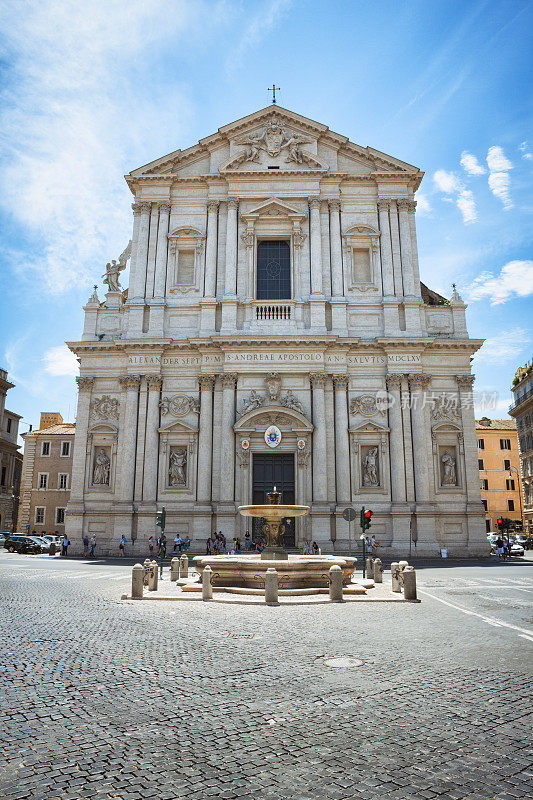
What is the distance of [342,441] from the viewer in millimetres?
28594

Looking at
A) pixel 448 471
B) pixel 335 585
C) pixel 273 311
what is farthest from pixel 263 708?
pixel 273 311

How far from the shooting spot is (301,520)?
27.6 meters

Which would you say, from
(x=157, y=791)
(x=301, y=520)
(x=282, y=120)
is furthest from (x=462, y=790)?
(x=282, y=120)

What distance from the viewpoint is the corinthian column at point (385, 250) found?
101ft

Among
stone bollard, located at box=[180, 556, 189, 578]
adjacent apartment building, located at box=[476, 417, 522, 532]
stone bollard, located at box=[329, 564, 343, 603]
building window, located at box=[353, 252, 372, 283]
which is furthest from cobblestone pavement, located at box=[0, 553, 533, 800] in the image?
adjacent apartment building, located at box=[476, 417, 522, 532]

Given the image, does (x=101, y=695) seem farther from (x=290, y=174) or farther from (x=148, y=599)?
(x=290, y=174)

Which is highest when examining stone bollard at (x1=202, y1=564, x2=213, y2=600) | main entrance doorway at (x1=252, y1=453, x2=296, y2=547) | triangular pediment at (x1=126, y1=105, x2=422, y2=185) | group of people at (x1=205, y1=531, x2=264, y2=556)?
triangular pediment at (x1=126, y1=105, x2=422, y2=185)

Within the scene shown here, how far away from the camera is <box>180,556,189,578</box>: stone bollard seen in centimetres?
1831

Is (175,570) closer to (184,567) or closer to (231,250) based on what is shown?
(184,567)

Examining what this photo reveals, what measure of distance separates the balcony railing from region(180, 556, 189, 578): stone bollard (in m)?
14.4

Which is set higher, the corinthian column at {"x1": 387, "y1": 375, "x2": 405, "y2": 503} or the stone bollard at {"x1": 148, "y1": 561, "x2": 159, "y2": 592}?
the corinthian column at {"x1": 387, "y1": 375, "x2": 405, "y2": 503}

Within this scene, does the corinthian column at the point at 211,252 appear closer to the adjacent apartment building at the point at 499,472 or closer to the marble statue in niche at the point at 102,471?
the marble statue in niche at the point at 102,471

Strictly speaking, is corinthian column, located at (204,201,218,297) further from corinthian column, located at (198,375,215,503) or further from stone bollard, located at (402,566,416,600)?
stone bollard, located at (402,566,416,600)

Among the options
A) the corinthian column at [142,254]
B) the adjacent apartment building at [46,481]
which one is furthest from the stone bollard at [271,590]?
the adjacent apartment building at [46,481]
